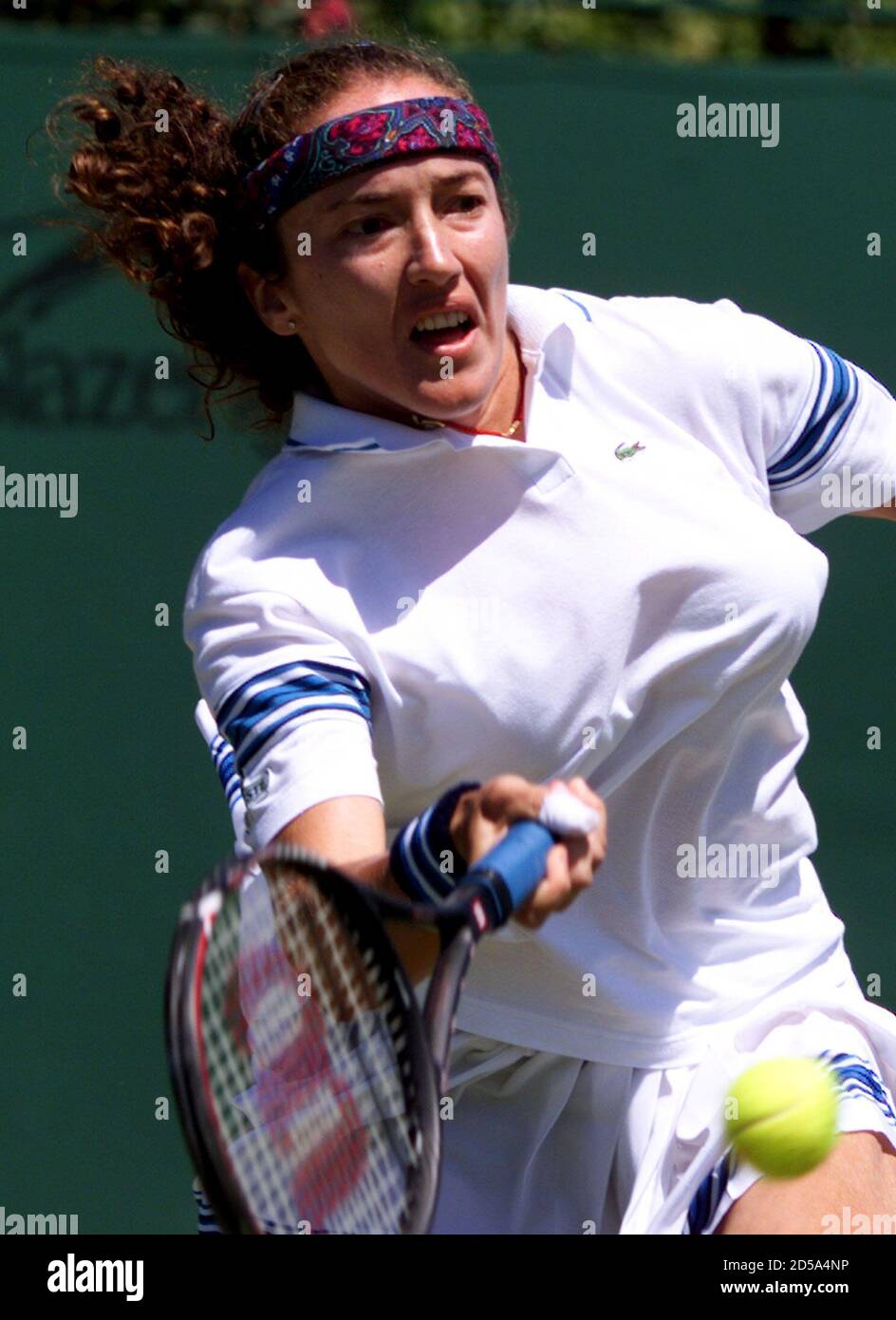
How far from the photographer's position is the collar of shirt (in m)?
2.01

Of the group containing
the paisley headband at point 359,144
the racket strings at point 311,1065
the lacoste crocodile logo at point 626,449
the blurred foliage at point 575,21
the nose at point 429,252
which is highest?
the blurred foliage at point 575,21

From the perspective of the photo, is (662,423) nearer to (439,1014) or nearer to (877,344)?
(439,1014)

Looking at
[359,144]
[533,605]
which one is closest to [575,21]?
[359,144]

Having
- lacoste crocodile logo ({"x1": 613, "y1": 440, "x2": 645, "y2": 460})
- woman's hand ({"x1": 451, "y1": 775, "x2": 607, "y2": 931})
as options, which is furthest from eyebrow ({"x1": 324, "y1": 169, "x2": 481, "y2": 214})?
woman's hand ({"x1": 451, "y1": 775, "x2": 607, "y2": 931})

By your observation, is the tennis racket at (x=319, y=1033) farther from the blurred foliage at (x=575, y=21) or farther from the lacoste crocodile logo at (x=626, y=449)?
the blurred foliage at (x=575, y=21)

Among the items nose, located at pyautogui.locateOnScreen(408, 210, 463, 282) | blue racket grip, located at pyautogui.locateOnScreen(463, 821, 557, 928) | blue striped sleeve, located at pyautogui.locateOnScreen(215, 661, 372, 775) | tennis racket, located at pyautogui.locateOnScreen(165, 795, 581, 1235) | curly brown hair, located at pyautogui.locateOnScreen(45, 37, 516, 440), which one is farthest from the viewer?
curly brown hair, located at pyautogui.locateOnScreen(45, 37, 516, 440)

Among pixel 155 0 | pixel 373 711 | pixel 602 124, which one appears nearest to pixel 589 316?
pixel 373 711

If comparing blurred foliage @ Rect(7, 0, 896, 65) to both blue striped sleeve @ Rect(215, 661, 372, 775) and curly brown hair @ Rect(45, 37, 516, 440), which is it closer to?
curly brown hair @ Rect(45, 37, 516, 440)

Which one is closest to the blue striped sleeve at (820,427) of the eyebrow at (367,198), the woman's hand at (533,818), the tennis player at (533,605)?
the tennis player at (533,605)

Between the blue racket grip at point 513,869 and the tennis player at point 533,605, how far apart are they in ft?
0.84

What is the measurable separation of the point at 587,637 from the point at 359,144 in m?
0.52

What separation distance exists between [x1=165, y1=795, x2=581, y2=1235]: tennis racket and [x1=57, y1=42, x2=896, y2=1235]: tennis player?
14 centimetres

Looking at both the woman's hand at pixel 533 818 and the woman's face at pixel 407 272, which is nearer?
the woman's hand at pixel 533 818

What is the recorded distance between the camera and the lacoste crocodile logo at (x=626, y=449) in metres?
2.03
